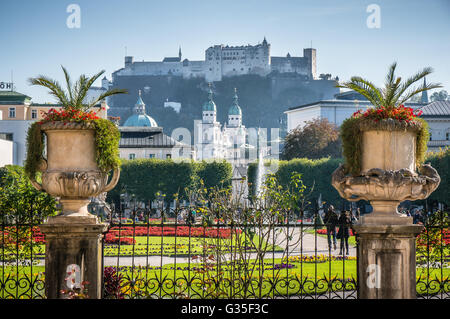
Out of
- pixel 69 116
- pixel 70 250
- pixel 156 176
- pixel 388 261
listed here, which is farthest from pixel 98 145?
pixel 156 176

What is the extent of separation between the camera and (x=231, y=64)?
16225 centimetres

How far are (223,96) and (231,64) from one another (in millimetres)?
7602

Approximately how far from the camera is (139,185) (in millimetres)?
64500

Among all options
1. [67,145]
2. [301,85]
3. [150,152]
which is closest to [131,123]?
[150,152]

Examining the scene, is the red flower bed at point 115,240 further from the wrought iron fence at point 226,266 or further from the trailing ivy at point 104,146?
the trailing ivy at point 104,146

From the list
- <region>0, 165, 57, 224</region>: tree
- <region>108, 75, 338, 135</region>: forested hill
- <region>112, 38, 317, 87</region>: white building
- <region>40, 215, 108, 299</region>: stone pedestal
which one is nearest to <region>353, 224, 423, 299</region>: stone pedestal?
<region>40, 215, 108, 299</region>: stone pedestal

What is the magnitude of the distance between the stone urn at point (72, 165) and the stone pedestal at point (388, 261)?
11.3 feet

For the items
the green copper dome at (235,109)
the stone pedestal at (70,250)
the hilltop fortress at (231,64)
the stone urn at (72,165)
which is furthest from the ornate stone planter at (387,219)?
the hilltop fortress at (231,64)

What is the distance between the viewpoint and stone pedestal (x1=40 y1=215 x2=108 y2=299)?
29.7 ft

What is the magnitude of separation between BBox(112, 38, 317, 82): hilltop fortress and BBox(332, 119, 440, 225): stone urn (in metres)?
153

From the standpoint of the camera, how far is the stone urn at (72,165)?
8992 millimetres

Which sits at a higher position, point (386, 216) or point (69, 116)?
point (69, 116)

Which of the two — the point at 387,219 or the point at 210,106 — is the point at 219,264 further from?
the point at 210,106

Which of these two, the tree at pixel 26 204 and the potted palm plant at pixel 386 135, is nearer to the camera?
the potted palm plant at pixel 386 135
